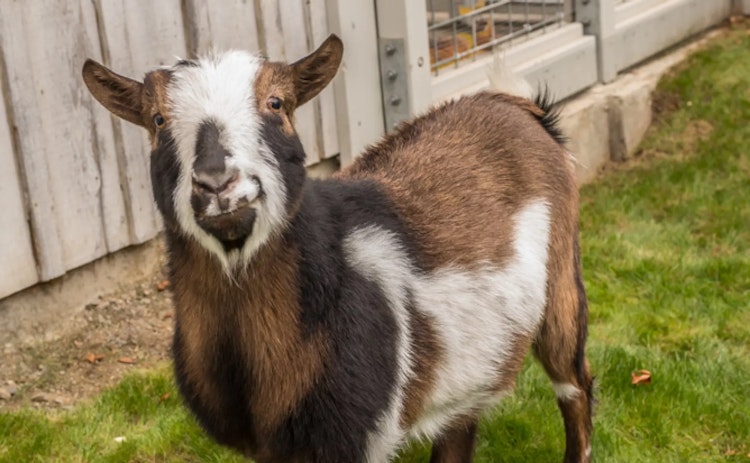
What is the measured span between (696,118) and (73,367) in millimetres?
4432

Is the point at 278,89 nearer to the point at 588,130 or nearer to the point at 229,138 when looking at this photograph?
the point at 229,138

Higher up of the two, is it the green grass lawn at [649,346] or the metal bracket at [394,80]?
the metal bracket at [394,80]

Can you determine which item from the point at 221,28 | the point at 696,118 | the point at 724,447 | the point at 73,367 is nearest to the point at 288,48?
the point at 221,28

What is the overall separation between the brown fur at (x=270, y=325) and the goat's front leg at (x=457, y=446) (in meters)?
1.03

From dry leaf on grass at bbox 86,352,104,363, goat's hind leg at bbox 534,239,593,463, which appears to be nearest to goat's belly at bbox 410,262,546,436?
goat's hind leg at bbox 534,239,593,463

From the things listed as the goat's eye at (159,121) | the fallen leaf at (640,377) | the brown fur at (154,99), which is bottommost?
the fallen leaf at (640,377)

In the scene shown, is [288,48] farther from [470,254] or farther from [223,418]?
[223,418]

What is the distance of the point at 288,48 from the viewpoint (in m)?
5.68

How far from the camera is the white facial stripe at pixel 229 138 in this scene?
2.97m

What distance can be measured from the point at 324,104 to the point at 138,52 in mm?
1039

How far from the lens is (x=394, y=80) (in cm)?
598

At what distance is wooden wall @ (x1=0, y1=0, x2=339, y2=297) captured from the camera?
15.5ft

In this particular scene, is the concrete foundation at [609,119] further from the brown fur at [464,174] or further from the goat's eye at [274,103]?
the goat's eye at [274,103]

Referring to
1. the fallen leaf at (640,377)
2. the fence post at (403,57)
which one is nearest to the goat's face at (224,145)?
the fallen leaf at (640,377)
